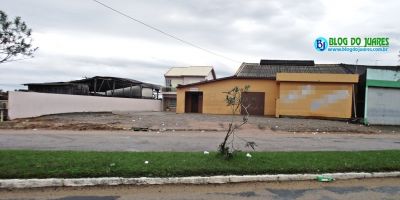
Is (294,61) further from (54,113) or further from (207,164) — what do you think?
(207,164)

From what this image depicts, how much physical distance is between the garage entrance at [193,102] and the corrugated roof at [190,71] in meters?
22.1

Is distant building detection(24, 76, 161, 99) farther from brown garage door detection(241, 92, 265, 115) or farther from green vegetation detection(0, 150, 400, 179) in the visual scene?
green vegetation detection(0, 150, 400, 179)

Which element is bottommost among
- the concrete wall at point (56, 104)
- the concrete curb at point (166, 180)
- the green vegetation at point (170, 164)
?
the concrete curb at point (166, 180)

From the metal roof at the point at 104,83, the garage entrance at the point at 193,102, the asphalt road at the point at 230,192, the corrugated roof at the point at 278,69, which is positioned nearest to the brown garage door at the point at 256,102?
the corrugated roof at the point at 278,69

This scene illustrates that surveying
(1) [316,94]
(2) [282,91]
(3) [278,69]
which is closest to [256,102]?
(2) [282,91]

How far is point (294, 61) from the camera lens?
42.5 meters

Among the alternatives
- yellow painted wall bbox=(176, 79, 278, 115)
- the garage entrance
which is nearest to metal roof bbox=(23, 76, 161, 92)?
the garage entrance

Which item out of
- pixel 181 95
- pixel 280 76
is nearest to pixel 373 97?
Answer: pixel 280 76

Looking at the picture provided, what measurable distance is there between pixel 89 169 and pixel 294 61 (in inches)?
1479

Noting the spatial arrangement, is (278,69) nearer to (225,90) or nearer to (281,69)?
(281,69)

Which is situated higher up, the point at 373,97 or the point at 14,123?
the point at 373,97

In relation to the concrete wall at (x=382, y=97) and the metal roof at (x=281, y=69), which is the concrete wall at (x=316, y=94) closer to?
the concrete wall at (x=382, y=97)

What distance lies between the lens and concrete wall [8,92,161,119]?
23875 millimetres

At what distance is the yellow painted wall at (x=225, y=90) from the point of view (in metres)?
34.6
